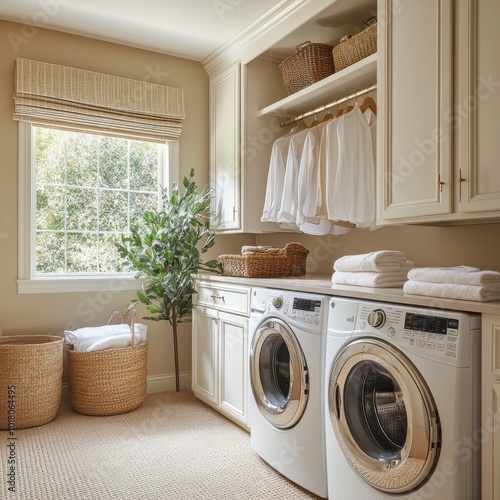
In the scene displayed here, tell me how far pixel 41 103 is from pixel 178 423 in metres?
2.28

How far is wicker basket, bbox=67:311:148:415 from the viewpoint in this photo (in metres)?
3.01

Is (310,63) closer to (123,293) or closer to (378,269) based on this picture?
(378,269)

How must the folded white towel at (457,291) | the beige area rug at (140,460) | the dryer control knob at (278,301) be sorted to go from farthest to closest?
the dryer control knob at (278,301) → the beige area rug at (140,460) → the folded white towel at (457,291)

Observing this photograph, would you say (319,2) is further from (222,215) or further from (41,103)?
(41,103)

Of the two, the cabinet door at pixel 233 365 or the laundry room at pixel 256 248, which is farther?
the cabinet door at pixel 233 365

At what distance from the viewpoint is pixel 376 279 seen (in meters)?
2.00

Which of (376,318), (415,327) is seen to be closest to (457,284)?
(415,327)

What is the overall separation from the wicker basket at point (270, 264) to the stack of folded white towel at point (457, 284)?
122cm

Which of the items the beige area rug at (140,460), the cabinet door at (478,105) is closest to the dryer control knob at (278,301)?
the beige area rug at (140,460)

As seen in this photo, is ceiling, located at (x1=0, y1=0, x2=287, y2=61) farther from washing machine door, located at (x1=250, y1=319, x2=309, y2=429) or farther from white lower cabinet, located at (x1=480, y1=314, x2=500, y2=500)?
white lower cabinet, located at (x1=480, y1=314, x2=500, y2=500)

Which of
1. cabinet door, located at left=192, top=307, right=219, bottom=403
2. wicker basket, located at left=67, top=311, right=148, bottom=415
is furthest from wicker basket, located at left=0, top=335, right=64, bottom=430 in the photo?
cabinet door, located at left=192, top=307, right=219, bottom=403

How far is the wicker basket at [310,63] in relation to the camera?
285 centimetres

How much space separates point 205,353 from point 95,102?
191 cm

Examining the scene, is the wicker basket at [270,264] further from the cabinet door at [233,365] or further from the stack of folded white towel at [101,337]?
the stack of folded white towel at [101,337]
